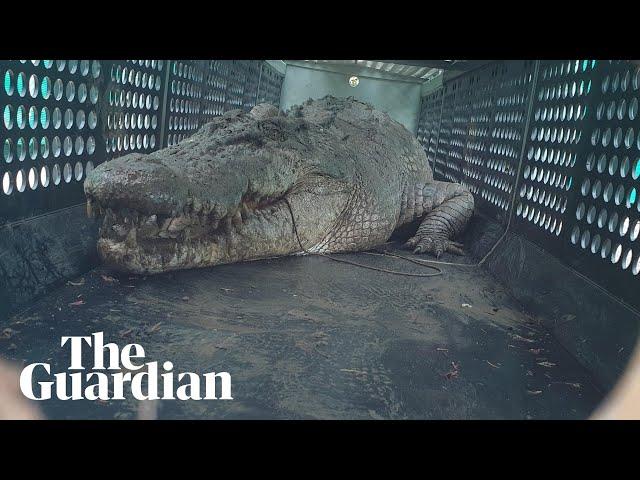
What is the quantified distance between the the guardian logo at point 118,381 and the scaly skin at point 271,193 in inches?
25.2

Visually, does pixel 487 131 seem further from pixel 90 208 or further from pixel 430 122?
pixel 90 208

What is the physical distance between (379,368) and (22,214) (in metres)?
1.56

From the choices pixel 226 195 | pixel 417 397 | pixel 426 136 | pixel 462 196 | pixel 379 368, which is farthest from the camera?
pixel 426 136

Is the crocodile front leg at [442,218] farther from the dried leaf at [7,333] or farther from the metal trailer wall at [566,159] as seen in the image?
the dried leaf at [7,333]

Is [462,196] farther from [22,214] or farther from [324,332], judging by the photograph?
[22,214]

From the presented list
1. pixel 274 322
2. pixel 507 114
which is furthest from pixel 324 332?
pixel 507 114

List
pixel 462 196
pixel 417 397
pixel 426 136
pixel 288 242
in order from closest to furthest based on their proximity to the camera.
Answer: pixel 417 397 < pixel 288 242 < pixel 462 196 < pixel 426 136

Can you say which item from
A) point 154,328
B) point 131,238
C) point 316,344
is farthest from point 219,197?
point 316,344

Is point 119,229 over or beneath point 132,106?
beneath

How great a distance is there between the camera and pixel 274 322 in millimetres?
2365

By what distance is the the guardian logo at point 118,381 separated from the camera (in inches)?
63.8

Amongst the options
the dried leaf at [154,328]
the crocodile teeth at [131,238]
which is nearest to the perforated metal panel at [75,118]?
the crocodile teeth at [131,238]

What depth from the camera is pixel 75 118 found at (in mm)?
2754

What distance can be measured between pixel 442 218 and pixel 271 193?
1765 mm
